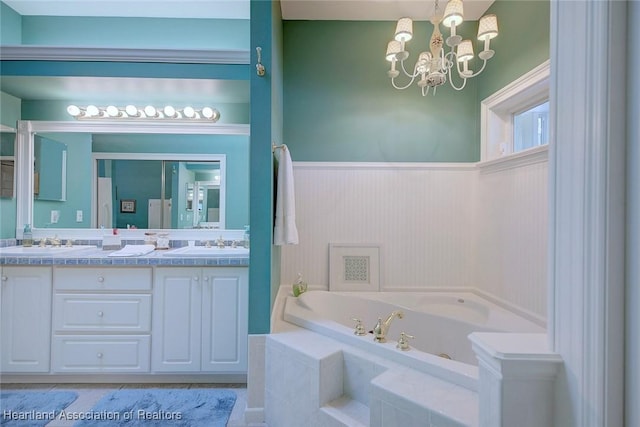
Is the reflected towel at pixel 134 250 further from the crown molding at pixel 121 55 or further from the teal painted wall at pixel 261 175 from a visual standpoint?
the crown molding at pixel 121 55

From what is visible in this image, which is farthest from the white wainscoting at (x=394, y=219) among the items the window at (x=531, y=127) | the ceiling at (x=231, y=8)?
the ceiling at (x=231, y=8)

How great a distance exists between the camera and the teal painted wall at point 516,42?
180 centimetres

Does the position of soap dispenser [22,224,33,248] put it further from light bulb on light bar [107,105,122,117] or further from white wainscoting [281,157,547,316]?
white wainscoting [281,157,547,316]

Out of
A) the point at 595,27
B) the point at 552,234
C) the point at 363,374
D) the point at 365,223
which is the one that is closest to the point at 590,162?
the point at 552,234

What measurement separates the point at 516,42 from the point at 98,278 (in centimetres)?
338

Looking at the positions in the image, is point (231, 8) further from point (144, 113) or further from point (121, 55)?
point (144, 113)

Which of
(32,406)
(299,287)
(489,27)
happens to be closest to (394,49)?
(489,27)

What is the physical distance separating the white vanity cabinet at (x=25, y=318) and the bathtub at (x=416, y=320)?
1.69 meters

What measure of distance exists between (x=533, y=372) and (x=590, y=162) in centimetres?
56

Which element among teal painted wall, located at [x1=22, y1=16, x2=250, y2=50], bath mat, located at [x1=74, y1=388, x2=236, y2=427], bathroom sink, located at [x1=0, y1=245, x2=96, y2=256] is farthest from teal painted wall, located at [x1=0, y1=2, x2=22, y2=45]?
bath mat, located at [x1=74, y1=388, x2=236, y2=427]

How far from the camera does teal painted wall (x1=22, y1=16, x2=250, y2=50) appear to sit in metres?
2.48

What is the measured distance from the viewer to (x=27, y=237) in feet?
8.13

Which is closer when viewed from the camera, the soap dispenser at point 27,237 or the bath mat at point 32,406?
the bath mat at point 32,406

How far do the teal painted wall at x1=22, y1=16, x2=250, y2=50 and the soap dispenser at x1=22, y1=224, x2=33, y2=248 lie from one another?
160 centimetres
